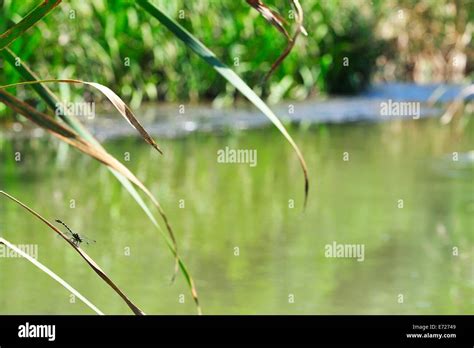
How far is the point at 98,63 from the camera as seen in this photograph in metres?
9.81

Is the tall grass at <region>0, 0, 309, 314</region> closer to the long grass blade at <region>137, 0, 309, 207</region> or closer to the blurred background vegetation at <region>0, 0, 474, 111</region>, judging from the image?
the long grass blade at <region>137, 0, 309, 207</region>

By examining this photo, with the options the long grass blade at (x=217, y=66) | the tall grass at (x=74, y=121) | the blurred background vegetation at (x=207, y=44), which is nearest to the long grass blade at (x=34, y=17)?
the tall grass at (x=74, y=121)

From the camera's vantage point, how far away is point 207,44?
10641mm

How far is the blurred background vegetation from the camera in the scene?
9367 mm

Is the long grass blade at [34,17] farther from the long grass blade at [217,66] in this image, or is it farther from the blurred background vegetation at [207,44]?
the blurred background vegetation at [207,44]

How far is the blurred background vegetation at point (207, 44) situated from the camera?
937 centimetres

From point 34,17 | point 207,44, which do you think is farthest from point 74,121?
point 207,44

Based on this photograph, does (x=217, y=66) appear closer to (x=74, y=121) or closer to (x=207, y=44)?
(x=74, y=121)

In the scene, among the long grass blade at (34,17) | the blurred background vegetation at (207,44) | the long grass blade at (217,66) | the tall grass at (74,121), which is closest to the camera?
the tall grass at (74,121)

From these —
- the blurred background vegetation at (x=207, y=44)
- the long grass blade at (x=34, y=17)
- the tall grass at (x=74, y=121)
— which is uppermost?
the blurred background vegetation at (x=207, y=44)

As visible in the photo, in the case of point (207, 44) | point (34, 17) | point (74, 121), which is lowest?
point (74, 121)

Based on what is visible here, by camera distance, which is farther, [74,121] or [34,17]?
[74,121]

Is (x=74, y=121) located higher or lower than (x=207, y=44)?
lower

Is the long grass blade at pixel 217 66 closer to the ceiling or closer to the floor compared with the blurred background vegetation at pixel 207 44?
closer to the floor
